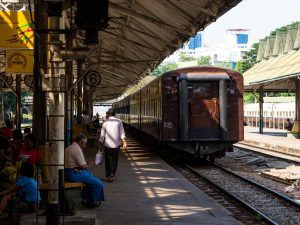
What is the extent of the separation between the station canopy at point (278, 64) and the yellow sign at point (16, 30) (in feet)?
53.2

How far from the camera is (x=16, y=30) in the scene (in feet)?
42.0

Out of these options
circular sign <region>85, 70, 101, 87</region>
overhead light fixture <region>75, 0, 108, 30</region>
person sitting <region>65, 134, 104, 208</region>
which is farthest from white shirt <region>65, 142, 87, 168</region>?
circular sign <region>85, 70, 101, 87</region>

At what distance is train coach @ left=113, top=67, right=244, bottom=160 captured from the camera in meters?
Result: 17.9

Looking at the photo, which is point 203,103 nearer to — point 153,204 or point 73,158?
point 153,204

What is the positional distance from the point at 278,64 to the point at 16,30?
2486cm

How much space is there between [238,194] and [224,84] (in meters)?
5.06

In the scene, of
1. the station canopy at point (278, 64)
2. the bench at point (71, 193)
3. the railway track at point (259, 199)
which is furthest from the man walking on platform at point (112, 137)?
the station canopy at point (278, 64)

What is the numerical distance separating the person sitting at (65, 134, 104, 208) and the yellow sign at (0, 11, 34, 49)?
12.6 feet

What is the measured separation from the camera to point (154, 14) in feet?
54.9

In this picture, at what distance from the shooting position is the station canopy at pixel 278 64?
30734 mm

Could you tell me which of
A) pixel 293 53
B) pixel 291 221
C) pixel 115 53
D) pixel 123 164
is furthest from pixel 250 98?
pixel 291 221

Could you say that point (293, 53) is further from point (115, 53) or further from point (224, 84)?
point (224, 84)

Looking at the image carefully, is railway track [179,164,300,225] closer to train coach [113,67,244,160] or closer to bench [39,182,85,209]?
train coach [113,67,244,160]

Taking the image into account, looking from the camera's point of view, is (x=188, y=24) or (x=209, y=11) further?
(x=188, y=24)
